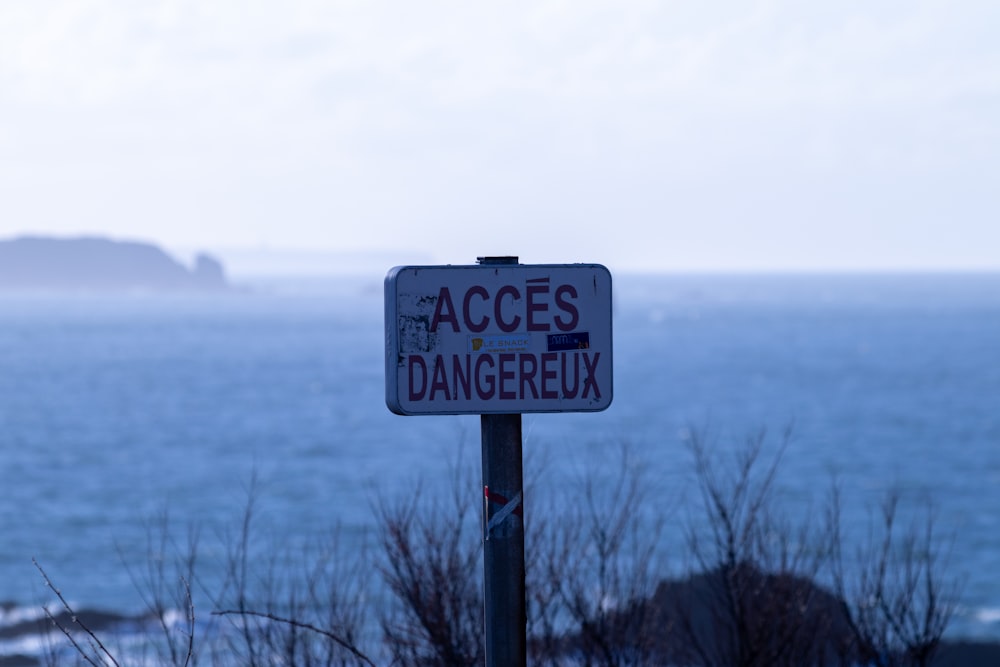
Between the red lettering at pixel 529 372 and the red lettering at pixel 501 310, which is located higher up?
the red lettering at pixel 501 310

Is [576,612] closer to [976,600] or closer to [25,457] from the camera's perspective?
[976,600]

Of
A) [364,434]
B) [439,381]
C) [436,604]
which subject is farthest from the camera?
[364,434]

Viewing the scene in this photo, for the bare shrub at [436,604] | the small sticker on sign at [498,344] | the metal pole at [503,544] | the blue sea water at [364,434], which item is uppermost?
the small sticker on sign at [498,344]

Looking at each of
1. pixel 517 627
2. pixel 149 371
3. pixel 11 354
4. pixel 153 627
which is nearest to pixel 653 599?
pixel 517 627

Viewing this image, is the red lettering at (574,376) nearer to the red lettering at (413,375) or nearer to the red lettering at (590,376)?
the red lettering at (590,376)

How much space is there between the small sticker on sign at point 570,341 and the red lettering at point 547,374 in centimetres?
2

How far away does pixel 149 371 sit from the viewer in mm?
111875

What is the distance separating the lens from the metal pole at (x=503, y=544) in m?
3.98

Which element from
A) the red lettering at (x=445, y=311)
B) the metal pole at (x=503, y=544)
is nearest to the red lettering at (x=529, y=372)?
the metal pole at (x=503, y=544)

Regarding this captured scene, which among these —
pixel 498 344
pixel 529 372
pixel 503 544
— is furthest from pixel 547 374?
pixel 503 544

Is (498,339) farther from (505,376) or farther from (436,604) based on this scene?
(436,604)

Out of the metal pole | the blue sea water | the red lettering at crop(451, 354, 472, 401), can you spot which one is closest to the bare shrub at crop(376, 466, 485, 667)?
the blue sea water

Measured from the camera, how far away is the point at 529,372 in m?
3.99

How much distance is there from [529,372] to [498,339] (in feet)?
0.48
